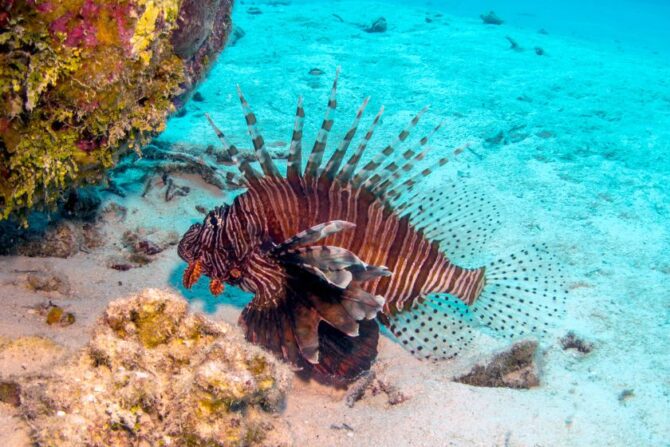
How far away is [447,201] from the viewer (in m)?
4.34

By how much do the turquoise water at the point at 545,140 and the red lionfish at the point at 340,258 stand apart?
0.76 m

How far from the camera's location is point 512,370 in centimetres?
391

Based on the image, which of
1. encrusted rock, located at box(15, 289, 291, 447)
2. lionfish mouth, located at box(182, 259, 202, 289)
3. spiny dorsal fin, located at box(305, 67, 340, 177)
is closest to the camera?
encrusted rock, located at box(15, 289, 291, 447)

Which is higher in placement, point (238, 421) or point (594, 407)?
point (238, 421)

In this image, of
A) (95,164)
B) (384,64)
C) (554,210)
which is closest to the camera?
(95,164)

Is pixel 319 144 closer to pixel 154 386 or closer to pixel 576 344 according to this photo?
pixel 154 386

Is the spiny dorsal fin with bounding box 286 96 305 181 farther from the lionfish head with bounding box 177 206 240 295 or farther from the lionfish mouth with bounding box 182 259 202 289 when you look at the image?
the lionfish mouth with bounding box 182 259 202 289

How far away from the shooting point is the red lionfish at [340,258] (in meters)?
3.22

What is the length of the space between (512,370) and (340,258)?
1909 millimetres

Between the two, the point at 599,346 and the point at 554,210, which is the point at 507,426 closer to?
the point at 599,346

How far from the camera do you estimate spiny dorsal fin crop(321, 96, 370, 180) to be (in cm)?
376

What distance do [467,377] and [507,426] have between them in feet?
2.06

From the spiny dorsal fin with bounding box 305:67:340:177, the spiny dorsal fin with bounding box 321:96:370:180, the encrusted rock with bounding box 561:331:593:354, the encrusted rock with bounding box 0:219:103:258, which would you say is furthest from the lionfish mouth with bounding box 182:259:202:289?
the encrusted rock with bounding box 561:331:593:354

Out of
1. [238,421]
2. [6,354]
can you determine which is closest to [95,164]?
[6,354]
